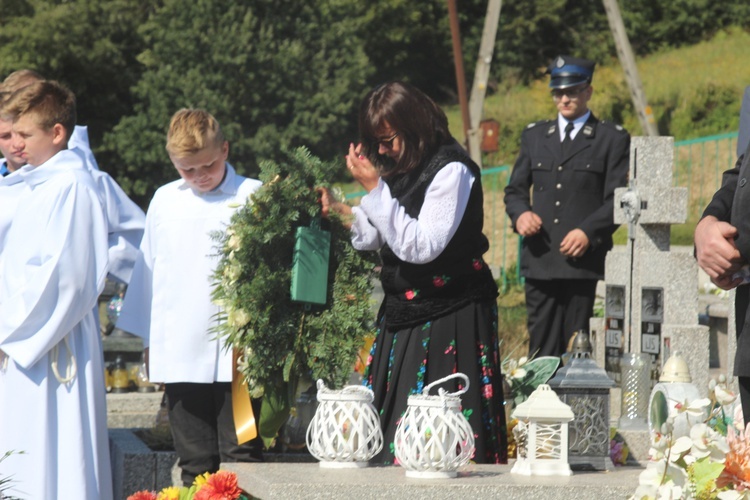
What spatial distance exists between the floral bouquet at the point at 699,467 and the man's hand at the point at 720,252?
402mm

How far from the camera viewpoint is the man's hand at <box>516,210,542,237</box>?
6.57 meters

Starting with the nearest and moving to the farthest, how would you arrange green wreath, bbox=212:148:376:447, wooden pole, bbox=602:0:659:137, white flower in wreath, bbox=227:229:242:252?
green wreath, bbox=212:148:376:447 → white flower in wreath, bbox=227:229:242:252 → wooden pole, bbox=602:0:659:137

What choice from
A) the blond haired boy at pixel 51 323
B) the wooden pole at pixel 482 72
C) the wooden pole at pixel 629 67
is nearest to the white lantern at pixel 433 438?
the blond haired boy at pixel 51 323

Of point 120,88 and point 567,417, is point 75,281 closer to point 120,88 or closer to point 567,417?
point 567,417

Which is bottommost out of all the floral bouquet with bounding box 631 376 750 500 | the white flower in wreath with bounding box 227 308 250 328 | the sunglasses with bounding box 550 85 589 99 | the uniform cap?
the floral bouquet with bounding box 631 376 750 500

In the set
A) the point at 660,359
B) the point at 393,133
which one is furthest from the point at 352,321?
the point at 660,359

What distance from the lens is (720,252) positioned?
9.99 feet

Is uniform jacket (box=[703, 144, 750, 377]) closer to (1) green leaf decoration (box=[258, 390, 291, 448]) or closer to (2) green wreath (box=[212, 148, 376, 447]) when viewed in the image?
(2) green wreath (box=[212, 148, 376, 447])

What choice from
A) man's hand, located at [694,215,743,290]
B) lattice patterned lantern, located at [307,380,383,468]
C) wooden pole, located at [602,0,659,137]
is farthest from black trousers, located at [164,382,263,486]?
wooden pole, located at [602,0,659,137]

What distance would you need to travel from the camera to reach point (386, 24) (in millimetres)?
35406

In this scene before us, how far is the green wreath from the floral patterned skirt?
0.27 meters

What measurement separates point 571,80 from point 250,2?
2117cm

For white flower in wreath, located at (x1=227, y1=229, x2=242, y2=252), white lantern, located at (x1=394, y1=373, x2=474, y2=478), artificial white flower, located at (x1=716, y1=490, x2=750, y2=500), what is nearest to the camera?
artificial white flower, located at (x1=716, y1=490, x2=750, y2=500)

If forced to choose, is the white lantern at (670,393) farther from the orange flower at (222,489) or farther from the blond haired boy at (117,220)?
the blond haired boy at (117,220)
